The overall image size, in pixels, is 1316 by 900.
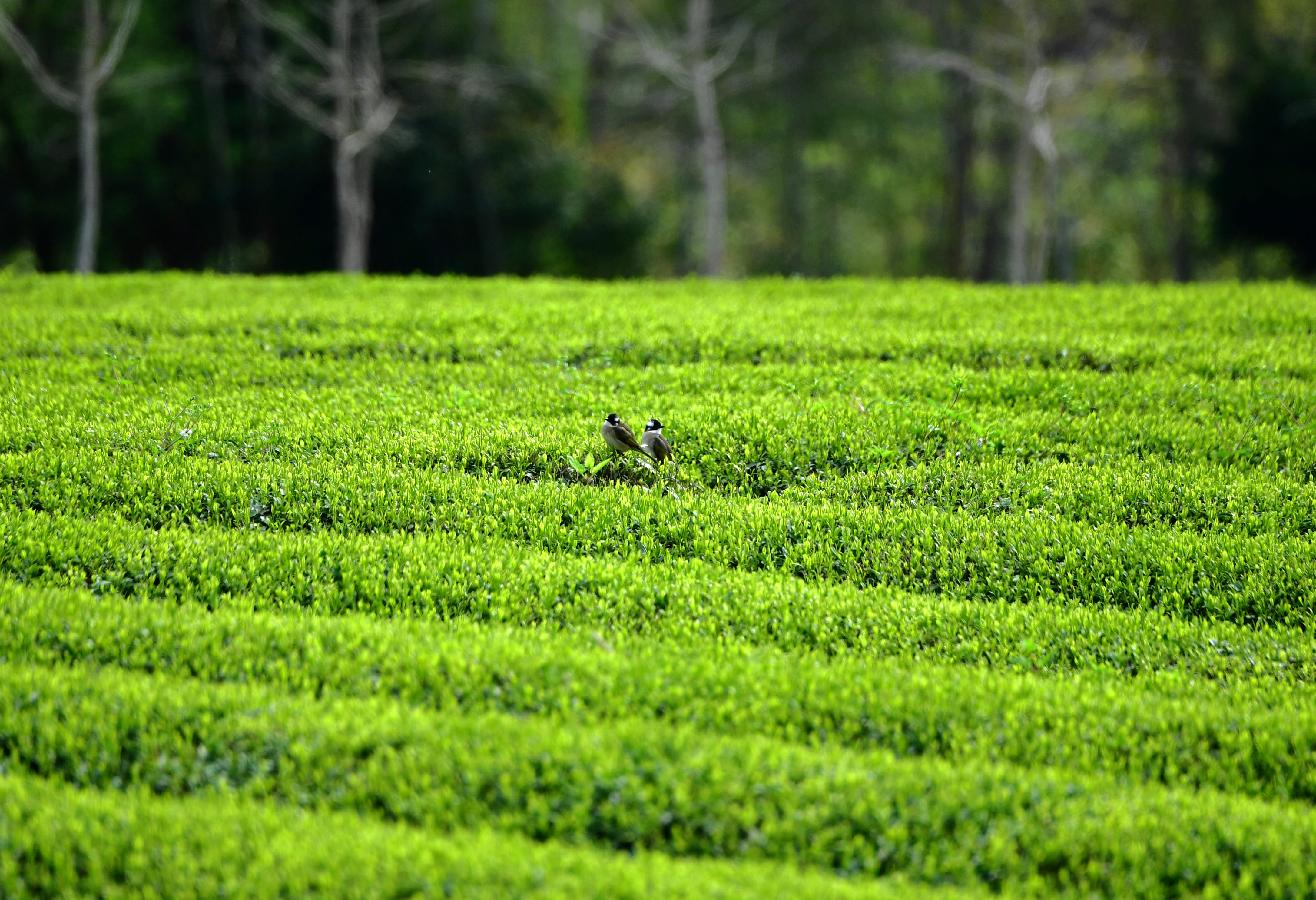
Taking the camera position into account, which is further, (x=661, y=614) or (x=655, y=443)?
(x=655, y=443)

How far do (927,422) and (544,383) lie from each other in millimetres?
4513

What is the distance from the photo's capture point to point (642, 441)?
9047 millimetres

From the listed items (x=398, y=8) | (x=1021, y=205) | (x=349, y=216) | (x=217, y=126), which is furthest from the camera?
(x=217, y=126)

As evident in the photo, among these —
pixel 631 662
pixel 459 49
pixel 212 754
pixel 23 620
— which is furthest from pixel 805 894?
pixel 459 49

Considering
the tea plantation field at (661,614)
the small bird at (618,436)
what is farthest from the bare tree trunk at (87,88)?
the small bird at (618,436)

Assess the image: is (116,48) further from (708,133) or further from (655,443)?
(655,443)

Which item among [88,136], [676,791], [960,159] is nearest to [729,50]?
[960,159]

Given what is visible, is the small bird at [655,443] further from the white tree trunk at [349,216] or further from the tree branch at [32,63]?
the tree branch at [32,63]

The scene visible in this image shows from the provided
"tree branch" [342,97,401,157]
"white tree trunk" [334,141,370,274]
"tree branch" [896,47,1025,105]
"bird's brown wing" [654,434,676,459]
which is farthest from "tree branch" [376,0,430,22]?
"bird's brown wing" [654,434,676,459]

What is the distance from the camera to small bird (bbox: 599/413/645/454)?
28.4ft

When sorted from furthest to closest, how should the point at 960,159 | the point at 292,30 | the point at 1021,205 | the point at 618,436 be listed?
the point at 960,159 < the point at 1021,205 < the point at 292,30 < the point at 618,436

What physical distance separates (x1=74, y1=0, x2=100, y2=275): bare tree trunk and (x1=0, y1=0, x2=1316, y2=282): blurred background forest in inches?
3.1

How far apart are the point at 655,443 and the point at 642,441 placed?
0.27 meters

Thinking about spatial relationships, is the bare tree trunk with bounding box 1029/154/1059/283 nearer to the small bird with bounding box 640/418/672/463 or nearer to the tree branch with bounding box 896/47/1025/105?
the tree branch with bounding box 896/47/1025/105
